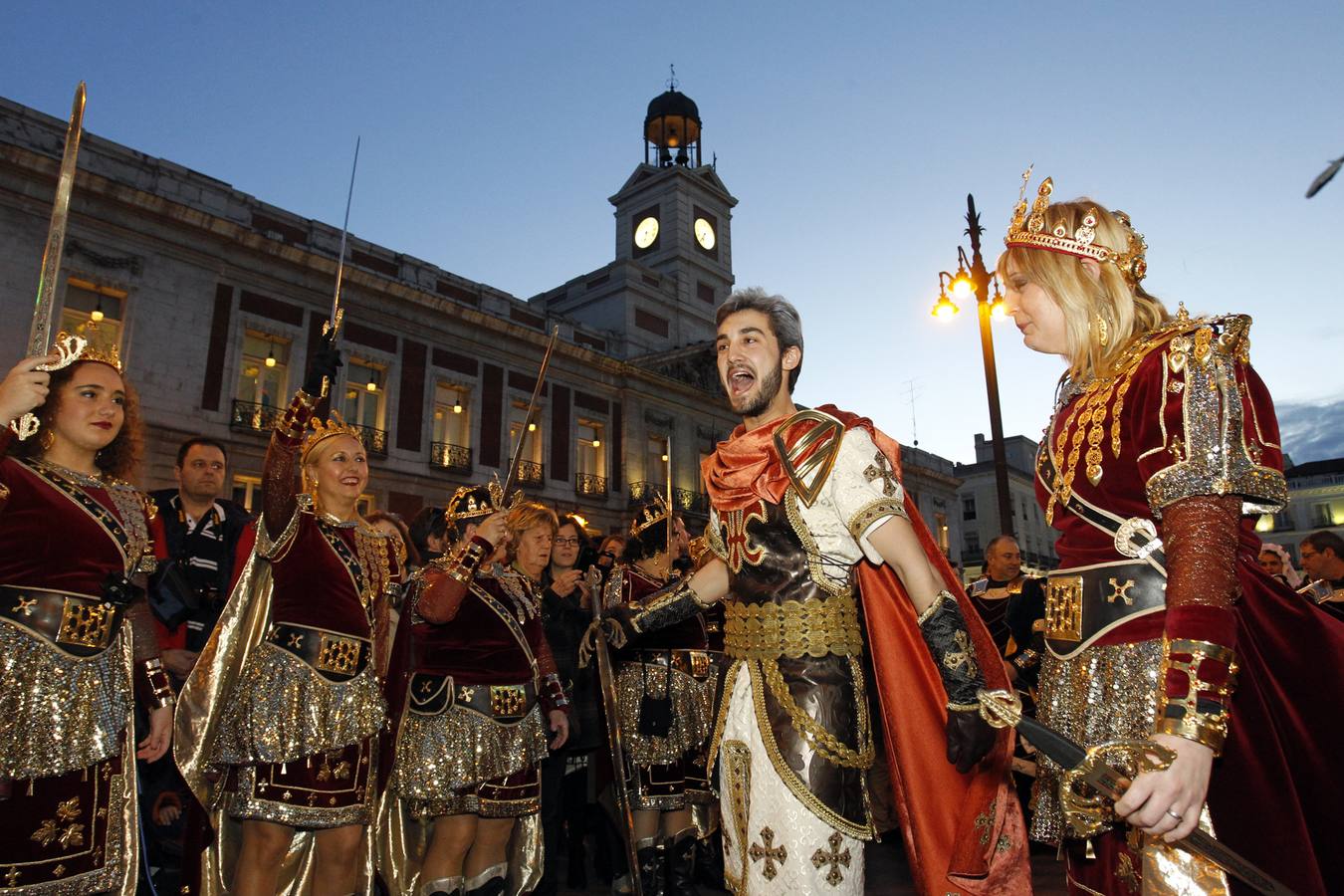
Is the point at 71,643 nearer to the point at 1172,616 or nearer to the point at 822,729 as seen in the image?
the point at 822,729

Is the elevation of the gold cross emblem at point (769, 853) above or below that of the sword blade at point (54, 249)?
below

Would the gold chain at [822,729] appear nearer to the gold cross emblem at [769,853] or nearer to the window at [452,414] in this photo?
the gold cross emblem at [769,853]

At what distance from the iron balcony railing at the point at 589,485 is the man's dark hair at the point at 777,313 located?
80.9 feet

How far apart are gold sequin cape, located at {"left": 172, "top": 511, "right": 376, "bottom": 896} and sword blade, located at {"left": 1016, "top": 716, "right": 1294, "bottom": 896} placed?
367 cm

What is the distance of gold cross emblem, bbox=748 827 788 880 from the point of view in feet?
7.71

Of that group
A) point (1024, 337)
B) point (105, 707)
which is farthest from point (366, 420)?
point (1024, 337)

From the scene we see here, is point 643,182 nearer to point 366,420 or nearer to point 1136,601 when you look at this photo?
point 366,420

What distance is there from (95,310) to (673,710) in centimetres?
1809

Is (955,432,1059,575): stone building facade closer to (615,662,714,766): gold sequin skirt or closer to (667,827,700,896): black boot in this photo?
(615,662,714,766): gold sequin skirt

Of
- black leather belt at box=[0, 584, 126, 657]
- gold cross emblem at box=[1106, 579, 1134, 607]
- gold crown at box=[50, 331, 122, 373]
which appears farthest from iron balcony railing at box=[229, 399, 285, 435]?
gold cross emblem at box=[1106, 579, 1134, 607]

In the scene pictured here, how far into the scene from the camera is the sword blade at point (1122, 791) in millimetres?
1418

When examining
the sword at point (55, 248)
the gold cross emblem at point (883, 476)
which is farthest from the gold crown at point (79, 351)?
the gold cross emblem at point (883, 476)

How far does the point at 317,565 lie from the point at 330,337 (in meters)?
1.14

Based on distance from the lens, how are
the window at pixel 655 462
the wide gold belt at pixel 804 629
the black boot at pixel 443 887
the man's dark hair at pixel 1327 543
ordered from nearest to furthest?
the wide gold belt at pixel 804 629 → the black boot at pixel 443 887 → the man's dark hair at pixel 1327 543 → the window at pixel 655 462
